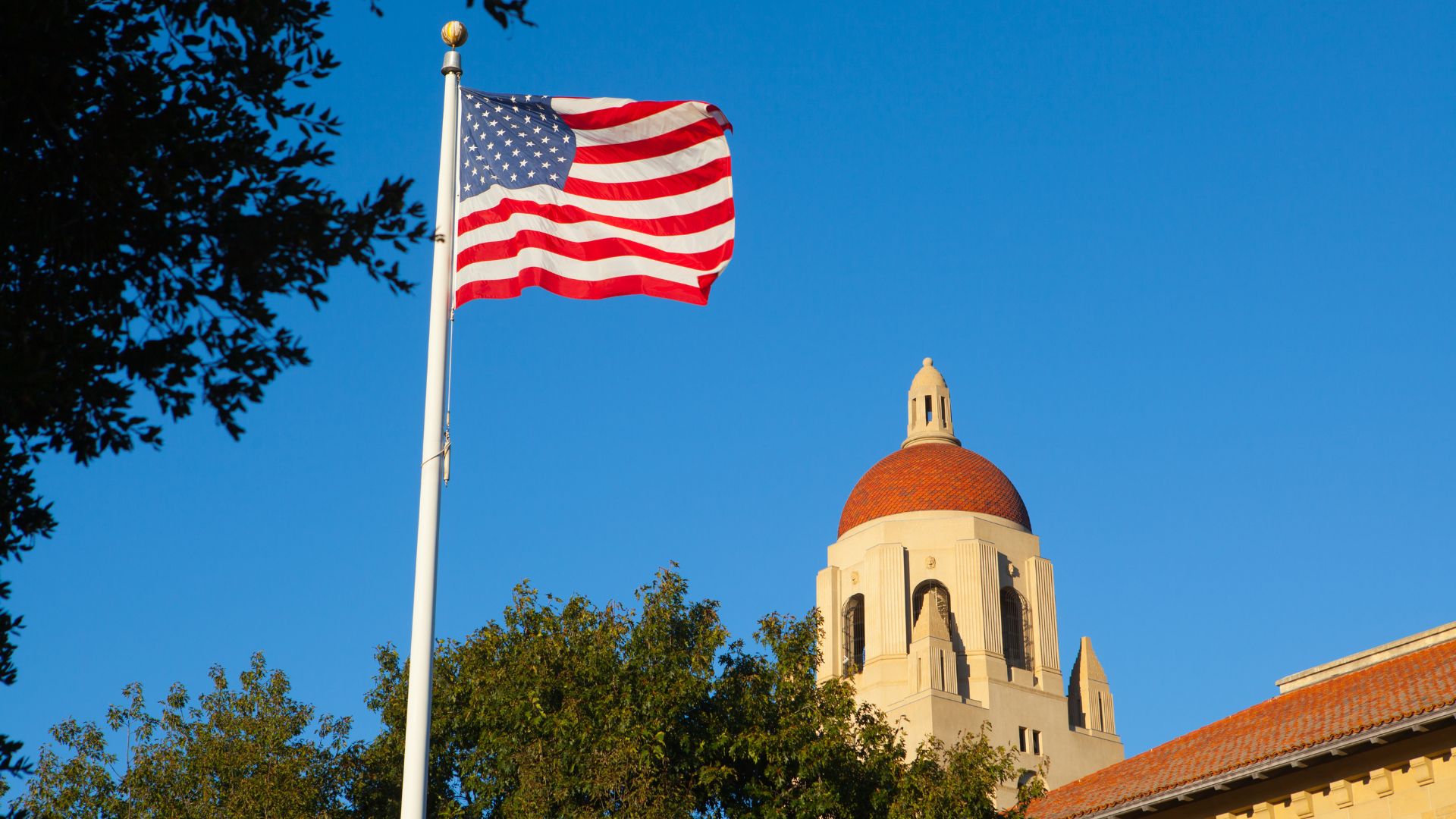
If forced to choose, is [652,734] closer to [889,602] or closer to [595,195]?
[595,195]

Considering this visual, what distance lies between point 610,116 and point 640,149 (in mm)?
414

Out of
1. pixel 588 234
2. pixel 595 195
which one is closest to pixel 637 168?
pixel 595 195

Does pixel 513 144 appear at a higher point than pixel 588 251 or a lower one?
higher

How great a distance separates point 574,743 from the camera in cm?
2359

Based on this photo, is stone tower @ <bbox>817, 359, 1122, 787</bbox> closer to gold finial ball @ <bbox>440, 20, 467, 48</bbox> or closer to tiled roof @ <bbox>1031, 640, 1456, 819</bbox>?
tiled roof @ <bbox>1031, 640, 1456, 819</bbox>

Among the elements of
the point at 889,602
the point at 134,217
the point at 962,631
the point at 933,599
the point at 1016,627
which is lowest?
the point at 134,217

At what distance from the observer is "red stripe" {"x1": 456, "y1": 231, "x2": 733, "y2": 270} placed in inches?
583

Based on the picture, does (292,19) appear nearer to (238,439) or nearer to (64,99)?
(64,99)

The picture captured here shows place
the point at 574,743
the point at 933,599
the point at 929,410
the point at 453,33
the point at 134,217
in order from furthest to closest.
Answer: the point at 929,410, the point at 933,599, the point at 574,743, the point at 453,33, the point at 134,217

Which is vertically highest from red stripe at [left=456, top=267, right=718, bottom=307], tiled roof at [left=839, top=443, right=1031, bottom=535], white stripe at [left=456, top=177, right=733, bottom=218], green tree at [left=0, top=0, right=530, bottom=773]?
tiled roof at [left=839, top=443, right=1031, bottom=535]

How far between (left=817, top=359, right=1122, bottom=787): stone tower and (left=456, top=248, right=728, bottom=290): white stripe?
1326 inches

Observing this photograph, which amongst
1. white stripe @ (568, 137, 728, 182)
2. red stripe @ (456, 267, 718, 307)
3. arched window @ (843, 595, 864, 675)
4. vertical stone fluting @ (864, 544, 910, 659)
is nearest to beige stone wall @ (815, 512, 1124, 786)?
vertical stone fluting @ (864, 544, 910, 659)

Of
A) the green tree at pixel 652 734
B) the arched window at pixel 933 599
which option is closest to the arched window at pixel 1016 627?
the arched window at pixel 933 599

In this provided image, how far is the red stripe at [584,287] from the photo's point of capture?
14602 millimetres
